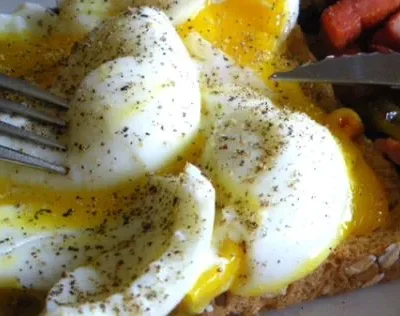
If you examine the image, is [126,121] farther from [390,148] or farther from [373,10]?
[373,10]

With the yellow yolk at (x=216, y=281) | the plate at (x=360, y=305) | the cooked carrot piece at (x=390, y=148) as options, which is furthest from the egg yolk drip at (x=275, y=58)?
the yellow yolk at (x=216, y=281)

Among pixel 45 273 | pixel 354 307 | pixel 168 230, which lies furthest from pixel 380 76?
pixel 45 273

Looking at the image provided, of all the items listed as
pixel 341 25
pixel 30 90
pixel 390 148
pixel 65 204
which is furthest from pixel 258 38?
pixel 65 204

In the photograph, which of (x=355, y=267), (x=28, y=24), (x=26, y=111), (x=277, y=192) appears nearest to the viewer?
(x=277, y=192)

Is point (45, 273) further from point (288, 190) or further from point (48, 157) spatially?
point (288, 190)

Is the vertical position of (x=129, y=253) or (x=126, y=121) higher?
(x=126, y=121)

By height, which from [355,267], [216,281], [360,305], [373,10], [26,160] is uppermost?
[373,10]
